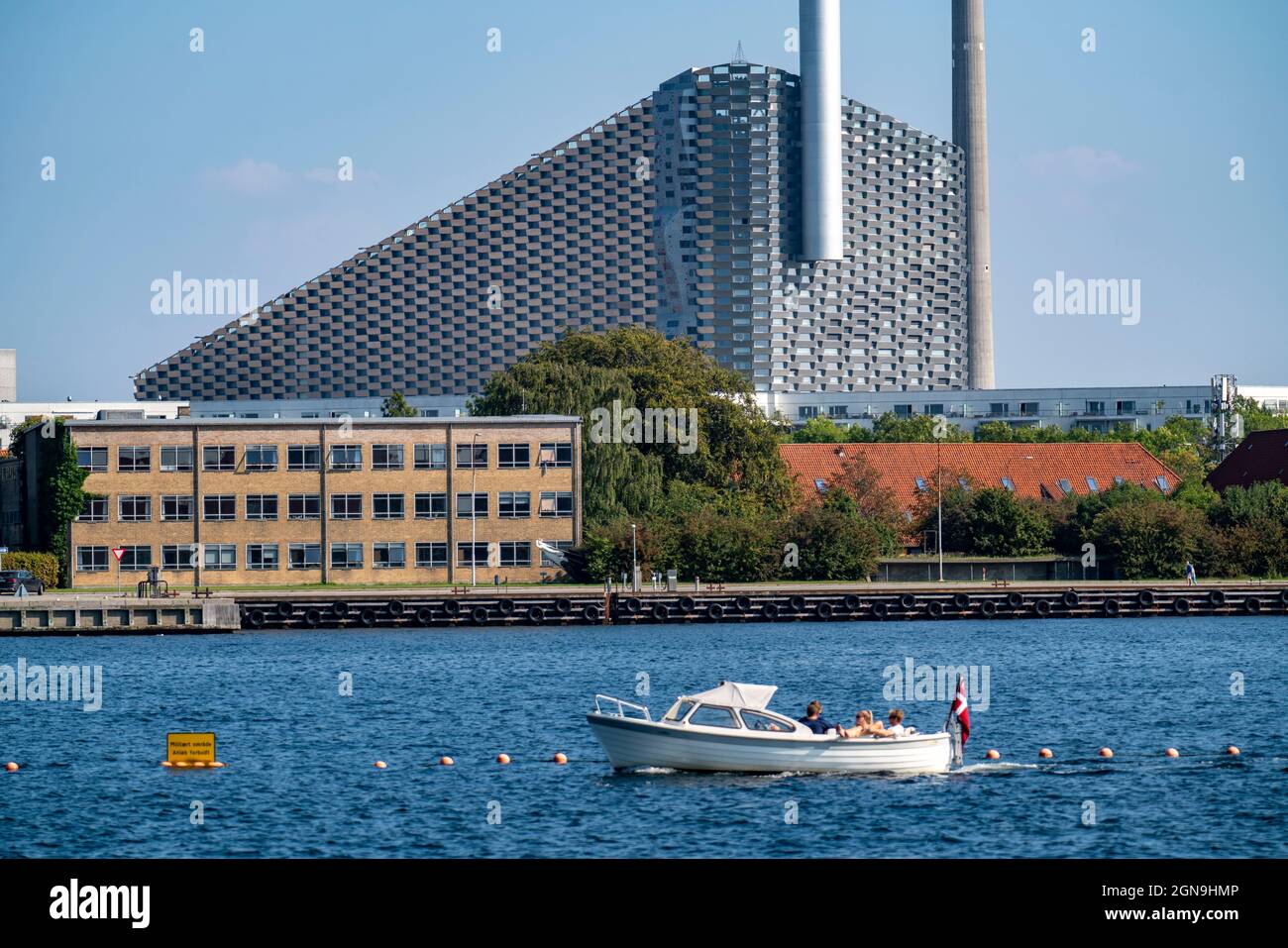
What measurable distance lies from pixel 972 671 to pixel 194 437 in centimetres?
6898

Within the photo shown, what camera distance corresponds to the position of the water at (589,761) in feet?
145

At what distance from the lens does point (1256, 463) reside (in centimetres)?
16412

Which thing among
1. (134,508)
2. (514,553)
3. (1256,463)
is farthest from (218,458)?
(1256,463)

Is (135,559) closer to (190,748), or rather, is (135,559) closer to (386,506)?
(386,506)

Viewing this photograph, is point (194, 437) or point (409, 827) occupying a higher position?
point (194, 437)

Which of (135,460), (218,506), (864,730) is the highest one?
(135,460)

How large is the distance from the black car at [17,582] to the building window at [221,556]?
38.7 ft

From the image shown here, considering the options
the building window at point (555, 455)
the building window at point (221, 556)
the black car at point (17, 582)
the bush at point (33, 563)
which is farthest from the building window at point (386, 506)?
the black car at point (17, 582)

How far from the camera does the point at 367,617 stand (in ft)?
378

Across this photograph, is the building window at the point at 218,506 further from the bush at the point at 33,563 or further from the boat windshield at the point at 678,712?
the boat windshield at the point at 678,712

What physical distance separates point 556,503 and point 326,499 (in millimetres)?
16648
